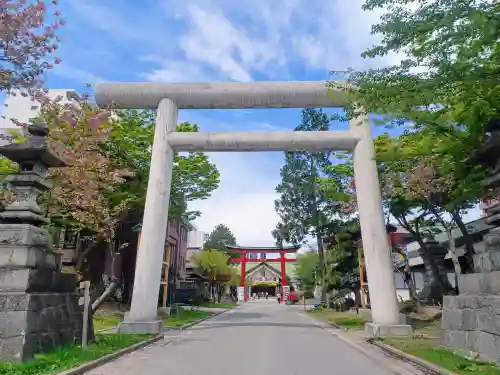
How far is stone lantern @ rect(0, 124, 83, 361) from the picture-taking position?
7.03 metres

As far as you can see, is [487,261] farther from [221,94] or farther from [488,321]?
[221,94]

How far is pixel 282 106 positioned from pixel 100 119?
717 centimetres

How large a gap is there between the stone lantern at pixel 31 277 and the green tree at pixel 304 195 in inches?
890

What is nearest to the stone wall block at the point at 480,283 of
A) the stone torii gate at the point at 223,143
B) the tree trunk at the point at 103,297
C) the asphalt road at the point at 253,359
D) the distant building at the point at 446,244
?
the asphalt road at the point at 253,359

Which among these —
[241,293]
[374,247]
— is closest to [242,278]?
[241,293]

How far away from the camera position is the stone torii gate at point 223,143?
13125 millimetres

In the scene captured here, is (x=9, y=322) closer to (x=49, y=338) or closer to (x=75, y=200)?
(x=49, y=338)

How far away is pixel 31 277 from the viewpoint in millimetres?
7570

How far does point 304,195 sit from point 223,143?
20.2m

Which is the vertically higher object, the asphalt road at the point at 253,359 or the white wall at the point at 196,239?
the white wall at the point at 196,239

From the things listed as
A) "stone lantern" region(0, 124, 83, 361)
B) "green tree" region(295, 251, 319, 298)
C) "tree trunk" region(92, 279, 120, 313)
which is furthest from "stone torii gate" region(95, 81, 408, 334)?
"green tree" region(295, 251, 319, 298)

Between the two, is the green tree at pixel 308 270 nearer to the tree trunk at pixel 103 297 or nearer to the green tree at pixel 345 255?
the green tree at pixel 345 255

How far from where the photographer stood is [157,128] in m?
14.6

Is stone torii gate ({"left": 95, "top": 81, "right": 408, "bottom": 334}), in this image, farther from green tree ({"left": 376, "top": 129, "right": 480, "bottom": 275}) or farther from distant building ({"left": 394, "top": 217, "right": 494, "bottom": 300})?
distant building ({"left": 394, "top": 217, "right": 494, "bottom": 300})
